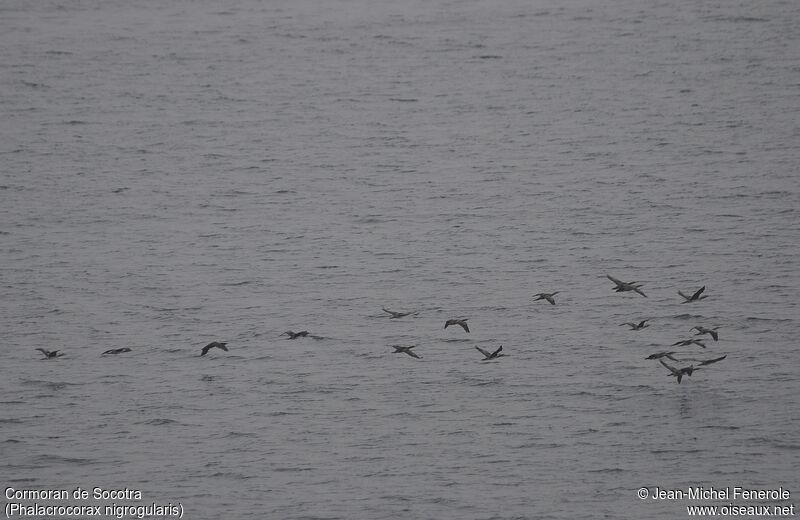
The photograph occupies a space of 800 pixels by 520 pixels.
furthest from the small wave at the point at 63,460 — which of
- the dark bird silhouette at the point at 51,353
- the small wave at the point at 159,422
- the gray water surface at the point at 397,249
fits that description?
the dark bird silhouette at the point at 51,353

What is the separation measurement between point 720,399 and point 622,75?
7498 cm

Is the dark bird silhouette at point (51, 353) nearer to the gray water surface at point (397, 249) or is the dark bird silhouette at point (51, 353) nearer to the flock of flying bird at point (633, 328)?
the flock of flying bird at point (633, 328)

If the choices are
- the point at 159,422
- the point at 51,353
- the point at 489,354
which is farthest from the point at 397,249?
the point at 159,422

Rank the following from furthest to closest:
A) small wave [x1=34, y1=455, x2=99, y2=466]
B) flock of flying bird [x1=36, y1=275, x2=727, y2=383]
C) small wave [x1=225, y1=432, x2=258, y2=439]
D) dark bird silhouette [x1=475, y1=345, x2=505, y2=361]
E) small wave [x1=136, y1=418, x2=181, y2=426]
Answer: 1. small wave [x1=136, y1=418, x2=181, y2=426]
2. dark bird silhouette [x1=475, y1=345, x2=505, y2=361]
3. small wave [x1=225, y1=432, x2=258, y2=439]
4. flock of flying bird [x1=36, y1=275, x2=727, y2=383]
5. small wave [x1=34, y1=455, x2=99, y2=466]

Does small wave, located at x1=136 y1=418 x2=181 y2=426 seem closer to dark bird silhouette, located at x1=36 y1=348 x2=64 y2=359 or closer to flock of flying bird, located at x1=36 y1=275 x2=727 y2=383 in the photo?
flock of flying bird, located at x1=36 y1=275 x2=727 y2=383

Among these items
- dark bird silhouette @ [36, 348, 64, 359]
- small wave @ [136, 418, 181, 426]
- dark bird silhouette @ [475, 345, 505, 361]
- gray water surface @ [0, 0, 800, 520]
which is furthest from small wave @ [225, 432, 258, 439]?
dark bird silhouette @ [475, 345, 505, 361]

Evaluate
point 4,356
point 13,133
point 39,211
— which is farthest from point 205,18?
point 4,356

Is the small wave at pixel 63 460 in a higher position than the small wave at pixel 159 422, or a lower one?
higher

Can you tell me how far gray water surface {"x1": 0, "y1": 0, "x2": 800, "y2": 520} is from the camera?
149 feet

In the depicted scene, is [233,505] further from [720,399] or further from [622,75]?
[622,75]

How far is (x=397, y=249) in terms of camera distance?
75.1 m

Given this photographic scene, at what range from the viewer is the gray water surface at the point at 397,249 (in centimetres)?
4528

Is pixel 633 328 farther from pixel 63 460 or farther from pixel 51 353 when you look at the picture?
pixel 51 353

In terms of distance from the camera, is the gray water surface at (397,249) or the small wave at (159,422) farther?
the small wave at (159,422)
